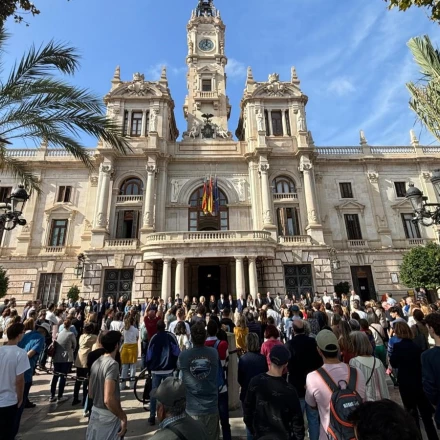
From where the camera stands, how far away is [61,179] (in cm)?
2491

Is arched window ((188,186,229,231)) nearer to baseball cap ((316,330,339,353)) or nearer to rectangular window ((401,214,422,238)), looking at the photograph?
rectangular window ((401,214,422,238))

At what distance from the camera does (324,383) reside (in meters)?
2.92

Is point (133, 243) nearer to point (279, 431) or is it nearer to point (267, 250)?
point (267, 250)

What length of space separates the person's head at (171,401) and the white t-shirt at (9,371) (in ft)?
9.32

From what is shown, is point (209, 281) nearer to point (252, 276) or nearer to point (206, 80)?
point (252, 276)

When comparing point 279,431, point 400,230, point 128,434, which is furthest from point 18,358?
point 400,230

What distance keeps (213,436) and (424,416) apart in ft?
10.3

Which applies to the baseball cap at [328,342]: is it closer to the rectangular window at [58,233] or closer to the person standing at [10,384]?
the person standing at [10,384]

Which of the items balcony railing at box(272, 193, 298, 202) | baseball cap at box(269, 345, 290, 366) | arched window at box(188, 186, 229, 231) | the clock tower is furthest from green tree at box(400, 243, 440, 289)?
baseball cap at box(269, 345, 290, 366)

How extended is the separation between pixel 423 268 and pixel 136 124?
25557 mm

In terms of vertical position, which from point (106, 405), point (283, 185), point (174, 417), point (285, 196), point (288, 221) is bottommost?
point (106, 405)

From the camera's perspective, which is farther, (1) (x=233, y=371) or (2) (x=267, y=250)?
(2) (x=267, y=250)

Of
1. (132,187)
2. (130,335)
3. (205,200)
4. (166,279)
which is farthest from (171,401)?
(132,187)

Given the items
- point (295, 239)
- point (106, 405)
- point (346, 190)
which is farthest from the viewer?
point (346, 190)
